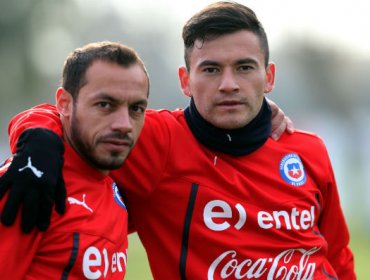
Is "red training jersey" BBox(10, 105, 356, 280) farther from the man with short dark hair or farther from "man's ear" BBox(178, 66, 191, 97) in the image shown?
the man with short dark hair

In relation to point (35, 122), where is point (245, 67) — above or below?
above

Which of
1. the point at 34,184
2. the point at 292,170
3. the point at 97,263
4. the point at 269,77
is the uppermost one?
the point at 269,77

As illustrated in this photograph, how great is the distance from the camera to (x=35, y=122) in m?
4.22

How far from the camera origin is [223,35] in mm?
4633

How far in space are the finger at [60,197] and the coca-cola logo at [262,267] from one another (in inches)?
42.6

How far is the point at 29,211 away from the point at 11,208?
0.08 m

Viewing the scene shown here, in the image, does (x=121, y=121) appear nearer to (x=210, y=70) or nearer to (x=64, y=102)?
(x=64, y=102)

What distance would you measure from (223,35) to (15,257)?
1.70 meters

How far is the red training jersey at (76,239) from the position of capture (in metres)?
3.68

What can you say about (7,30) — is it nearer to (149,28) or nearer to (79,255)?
(149,28)

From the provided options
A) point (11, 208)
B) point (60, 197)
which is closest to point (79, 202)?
point (60, 197)

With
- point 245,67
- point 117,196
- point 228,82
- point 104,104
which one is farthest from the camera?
point 245,67

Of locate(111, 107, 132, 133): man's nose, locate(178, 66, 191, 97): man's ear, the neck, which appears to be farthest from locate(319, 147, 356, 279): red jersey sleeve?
locate(111, 107, 132, 133): man's nose

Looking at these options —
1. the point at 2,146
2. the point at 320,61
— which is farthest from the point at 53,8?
the point at 320,61
